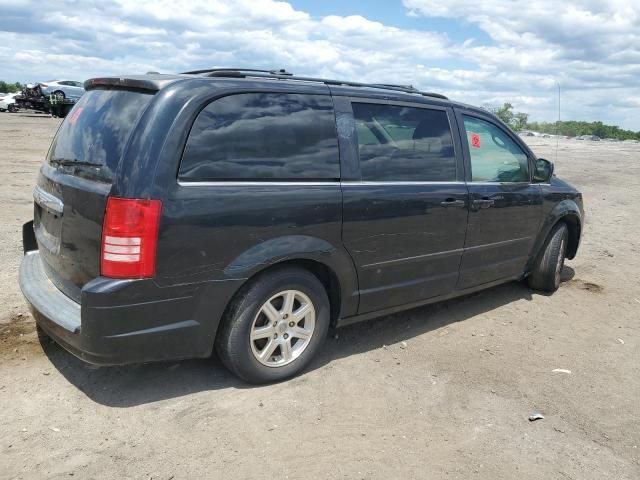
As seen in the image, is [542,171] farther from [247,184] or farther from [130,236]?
[130,236]

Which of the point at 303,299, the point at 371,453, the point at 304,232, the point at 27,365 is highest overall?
the point at 304,232

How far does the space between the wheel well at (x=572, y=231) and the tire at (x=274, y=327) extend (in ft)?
11.1

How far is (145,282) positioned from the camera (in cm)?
306

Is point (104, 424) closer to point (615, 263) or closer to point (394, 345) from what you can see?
point (394, 345)

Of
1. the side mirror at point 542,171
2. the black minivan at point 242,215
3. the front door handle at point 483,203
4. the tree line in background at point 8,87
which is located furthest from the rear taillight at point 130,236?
the tree line in background at point 8,87

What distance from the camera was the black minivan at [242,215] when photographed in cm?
307

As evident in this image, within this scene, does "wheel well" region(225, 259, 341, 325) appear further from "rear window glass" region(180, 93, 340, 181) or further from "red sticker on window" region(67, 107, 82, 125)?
"red sticker on window" region(67, 107, 82, 125)

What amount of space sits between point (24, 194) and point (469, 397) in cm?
790

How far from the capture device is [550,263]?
5.79 m

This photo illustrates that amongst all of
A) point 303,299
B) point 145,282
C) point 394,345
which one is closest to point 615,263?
point 394,345

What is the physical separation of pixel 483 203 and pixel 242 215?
2.34 m

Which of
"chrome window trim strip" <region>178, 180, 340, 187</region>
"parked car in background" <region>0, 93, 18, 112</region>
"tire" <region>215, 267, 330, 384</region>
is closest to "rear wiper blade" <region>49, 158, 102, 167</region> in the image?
"chrome window trim strip" <region>178, 180, 340, 187</region>

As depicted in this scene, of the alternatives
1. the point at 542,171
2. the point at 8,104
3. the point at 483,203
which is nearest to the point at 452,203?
the point at 483,203

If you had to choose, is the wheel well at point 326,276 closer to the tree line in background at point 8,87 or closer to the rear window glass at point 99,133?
the rear window glass at point 99,133
